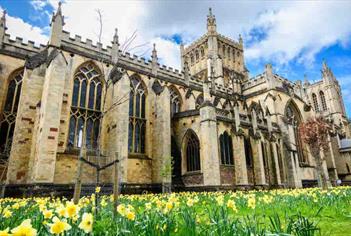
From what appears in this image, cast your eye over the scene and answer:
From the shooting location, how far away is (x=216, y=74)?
35.9 metres

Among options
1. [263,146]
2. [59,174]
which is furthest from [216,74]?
[59,174]

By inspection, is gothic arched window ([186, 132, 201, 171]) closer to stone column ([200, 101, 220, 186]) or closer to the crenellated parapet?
stone column ([200, 101, 220, 186])

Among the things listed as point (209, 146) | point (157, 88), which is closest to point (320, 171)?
point (209, 146)

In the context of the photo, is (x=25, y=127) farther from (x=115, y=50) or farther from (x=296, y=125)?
(x=296, y=125)

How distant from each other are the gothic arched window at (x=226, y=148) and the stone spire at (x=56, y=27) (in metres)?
14.0

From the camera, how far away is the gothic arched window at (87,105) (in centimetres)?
1656

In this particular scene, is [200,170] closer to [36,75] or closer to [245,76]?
[36,75]

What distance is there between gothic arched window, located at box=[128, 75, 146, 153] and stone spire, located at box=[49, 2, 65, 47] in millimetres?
6188

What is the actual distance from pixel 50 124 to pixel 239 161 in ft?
44.3

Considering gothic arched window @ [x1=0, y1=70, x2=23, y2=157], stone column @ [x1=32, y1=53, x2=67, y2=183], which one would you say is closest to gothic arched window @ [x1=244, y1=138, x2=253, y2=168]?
stone column @ [x1=32, y1=53, x2=67, y2=183]

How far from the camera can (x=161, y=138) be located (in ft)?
59.8

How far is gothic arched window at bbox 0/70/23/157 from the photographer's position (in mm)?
15477

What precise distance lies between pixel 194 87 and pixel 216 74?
11.8 meters

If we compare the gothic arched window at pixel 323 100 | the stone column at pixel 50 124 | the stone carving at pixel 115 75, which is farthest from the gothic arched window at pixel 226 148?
the gothic arched window at pixel 323 100
